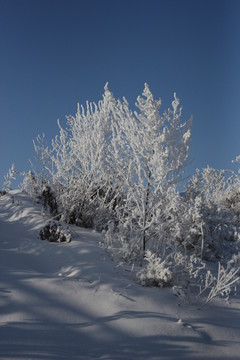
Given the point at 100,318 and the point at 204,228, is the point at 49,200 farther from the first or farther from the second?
the point at 100,318

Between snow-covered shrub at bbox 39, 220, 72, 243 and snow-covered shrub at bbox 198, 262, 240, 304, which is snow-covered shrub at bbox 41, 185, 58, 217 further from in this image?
snow-covered shrub at bbox 198, 262, 240, 304

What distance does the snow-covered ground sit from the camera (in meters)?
2.24

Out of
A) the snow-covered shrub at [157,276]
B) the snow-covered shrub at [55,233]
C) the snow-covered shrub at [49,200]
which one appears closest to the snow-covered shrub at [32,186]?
the snow-covered shrub at [49,200]

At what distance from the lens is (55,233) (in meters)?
4.87

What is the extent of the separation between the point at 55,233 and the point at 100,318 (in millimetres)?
2451

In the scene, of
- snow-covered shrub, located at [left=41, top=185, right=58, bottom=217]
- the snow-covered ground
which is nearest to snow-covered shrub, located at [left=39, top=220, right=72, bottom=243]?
the snow-covered ground

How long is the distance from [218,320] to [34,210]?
181 inches

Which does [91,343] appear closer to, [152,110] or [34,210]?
[152,110]

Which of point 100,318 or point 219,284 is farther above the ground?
point 219,284

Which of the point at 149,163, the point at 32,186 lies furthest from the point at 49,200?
the point at 149,163

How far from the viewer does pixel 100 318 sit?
8.53ft

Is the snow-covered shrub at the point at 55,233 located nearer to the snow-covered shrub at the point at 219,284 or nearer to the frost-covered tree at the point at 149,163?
the frost-covered tree at the point at 149,163

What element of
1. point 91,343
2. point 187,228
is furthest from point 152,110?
point 91,343

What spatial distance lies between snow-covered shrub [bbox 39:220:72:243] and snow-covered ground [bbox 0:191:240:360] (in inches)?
36.1
